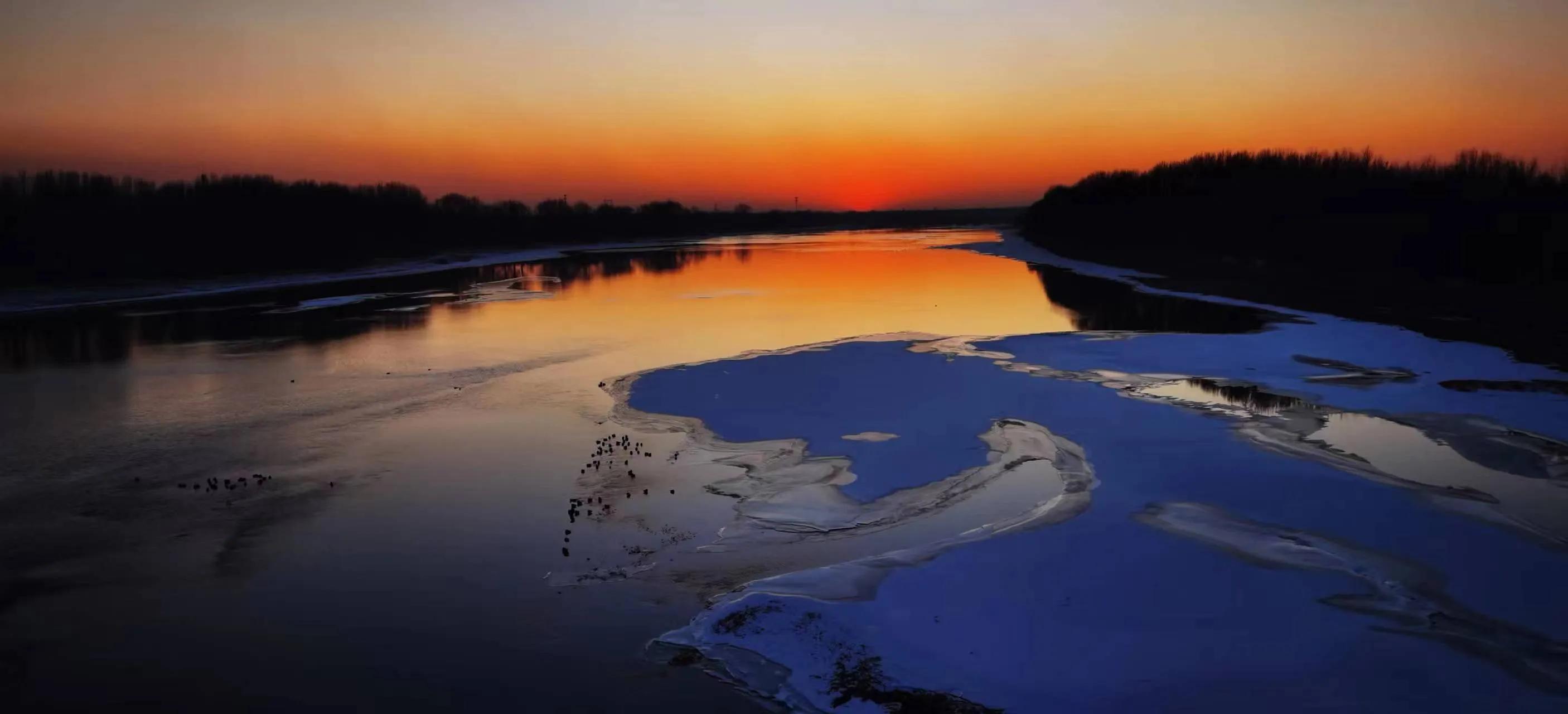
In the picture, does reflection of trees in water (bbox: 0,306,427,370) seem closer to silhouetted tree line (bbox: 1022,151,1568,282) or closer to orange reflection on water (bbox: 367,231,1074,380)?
orange reflection on water (bbox: 367,231,1074,380)

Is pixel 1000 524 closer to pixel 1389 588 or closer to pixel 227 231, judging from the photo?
pixel 1389 588

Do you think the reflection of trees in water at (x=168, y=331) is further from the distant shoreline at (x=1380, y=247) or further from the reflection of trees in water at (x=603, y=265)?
the distant shoreline at (x=1380, y=247)

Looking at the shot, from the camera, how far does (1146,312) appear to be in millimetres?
27078

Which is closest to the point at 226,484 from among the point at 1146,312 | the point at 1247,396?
the point at 1247,396

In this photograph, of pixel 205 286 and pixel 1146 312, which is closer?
pixel 1146 312

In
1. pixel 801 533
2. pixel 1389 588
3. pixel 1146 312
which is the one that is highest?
pixel 1146 312

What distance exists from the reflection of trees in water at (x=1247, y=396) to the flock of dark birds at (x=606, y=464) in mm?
8487

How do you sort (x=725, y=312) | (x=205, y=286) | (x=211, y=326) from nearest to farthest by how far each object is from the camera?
(x=211, y=326) < (x=725, y=312) < (x=205, y=286)

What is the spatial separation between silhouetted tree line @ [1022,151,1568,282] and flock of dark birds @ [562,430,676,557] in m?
27.0

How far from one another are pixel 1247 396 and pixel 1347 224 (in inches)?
1084

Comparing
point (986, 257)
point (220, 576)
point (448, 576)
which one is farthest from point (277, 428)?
point (986, 257)

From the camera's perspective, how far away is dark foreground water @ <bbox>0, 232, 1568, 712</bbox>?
6.09m

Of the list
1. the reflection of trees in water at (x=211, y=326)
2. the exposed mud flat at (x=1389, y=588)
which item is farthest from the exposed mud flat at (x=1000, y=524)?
the reflection of trees in water at (x=211, y=326)

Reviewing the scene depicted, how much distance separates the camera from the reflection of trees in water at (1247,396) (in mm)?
13516
